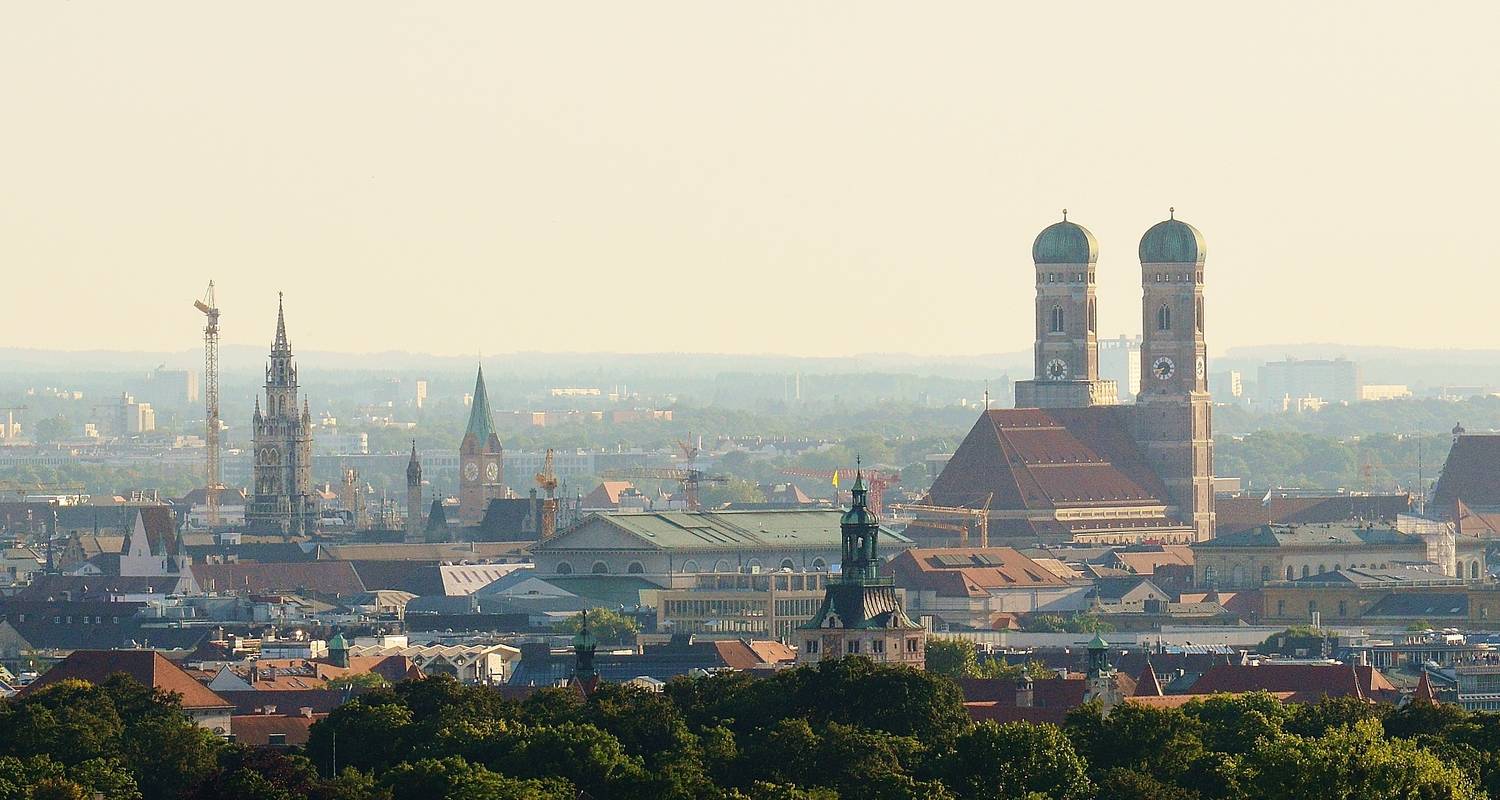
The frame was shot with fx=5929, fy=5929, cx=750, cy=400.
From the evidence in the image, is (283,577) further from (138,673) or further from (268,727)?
(268,727)

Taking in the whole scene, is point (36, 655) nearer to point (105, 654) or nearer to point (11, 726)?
point (105, 654)

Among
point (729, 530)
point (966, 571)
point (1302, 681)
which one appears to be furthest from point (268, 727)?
point (729, 530)

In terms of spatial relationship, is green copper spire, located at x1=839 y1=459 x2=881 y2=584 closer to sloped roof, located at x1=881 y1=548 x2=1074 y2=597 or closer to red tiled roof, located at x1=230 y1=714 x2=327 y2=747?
red tiled roof, located at x1=230 y1=714 x2=327 y2=747

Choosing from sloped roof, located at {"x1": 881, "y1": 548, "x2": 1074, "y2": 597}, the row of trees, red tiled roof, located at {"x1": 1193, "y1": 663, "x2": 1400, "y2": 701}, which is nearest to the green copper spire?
the row of trees

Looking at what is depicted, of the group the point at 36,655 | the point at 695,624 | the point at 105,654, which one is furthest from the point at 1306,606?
the point at 105,654

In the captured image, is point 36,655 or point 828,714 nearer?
point 828,714

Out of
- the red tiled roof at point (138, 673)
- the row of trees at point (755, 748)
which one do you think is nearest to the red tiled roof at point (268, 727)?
the red tiled roof at point (138, 673)

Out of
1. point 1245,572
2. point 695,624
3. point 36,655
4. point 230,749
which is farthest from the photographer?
point 1245,572
